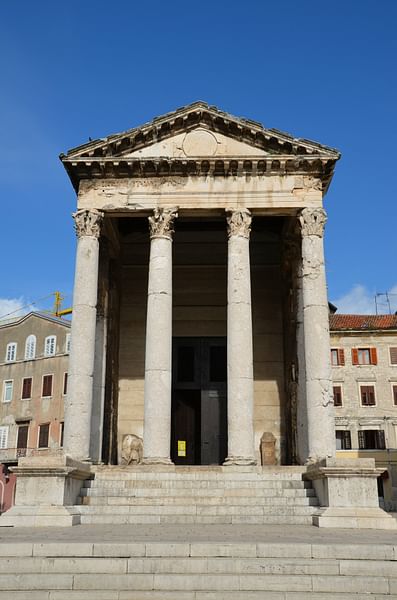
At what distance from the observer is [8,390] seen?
5119 cm

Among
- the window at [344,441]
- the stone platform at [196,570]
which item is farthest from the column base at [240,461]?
the window at [344,441]

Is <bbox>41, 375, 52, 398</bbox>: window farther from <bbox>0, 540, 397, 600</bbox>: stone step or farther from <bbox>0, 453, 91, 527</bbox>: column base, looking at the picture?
<bbox>0, 540, 397, 600</bbox>: stone step

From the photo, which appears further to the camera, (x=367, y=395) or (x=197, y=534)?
(x=367, y=395)

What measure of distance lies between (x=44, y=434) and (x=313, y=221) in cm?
3281

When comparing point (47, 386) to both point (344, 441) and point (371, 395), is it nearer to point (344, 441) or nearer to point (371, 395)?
point (344, 441)

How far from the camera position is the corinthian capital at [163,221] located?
2139 cm

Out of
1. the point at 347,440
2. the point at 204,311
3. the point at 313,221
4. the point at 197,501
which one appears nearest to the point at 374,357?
the point at 347,440

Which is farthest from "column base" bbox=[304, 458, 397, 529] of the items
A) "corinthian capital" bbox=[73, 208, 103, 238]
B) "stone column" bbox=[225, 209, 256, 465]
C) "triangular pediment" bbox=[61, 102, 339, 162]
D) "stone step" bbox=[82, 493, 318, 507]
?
"corinthian capital" bbox=[73, 208, 103, 238]

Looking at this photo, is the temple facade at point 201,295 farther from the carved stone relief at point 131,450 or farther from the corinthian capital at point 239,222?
the carved stone relief at point 131,450

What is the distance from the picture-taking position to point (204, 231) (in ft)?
90.2

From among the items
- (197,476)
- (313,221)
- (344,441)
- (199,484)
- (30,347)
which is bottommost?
(199,484)

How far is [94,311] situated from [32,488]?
7298 mm

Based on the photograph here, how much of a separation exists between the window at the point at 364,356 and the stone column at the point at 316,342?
26.2 metres

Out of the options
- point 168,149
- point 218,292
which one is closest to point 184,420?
point 218,292
